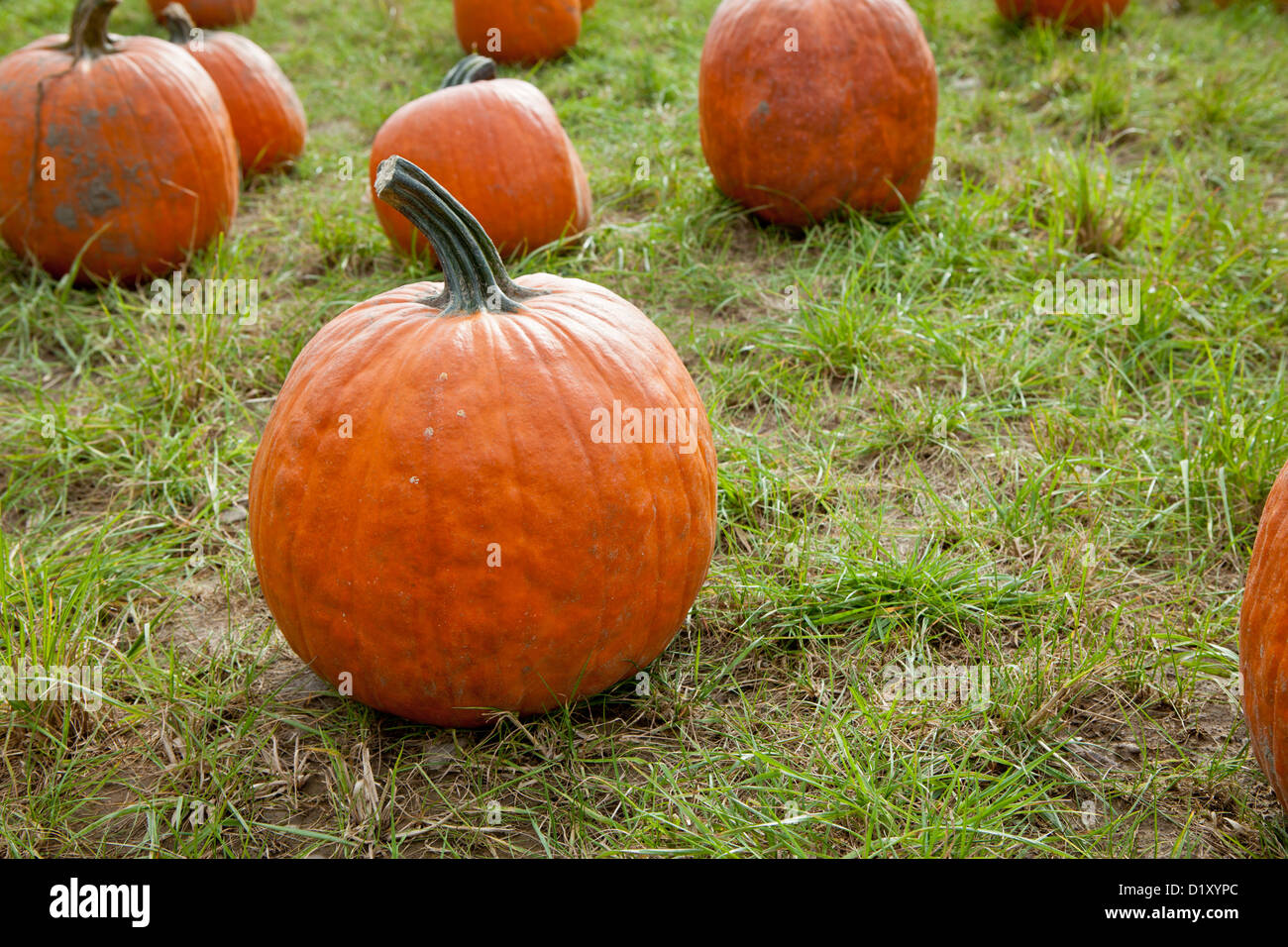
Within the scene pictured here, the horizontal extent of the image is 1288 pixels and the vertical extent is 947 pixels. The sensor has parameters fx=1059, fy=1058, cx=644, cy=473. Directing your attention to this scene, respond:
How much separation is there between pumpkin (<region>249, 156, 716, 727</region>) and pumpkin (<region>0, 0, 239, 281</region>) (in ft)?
7.11

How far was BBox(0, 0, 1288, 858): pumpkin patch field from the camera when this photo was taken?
6.48 feet

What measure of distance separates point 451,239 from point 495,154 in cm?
178

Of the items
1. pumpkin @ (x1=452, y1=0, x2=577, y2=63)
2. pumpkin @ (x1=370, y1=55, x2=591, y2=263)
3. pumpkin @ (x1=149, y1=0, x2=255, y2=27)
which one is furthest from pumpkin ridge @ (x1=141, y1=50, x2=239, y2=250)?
pumpkin @ (x1=149, y1=0, x2=255, y2=27)

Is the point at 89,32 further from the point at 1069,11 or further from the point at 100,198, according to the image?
→ the point at 1069,11

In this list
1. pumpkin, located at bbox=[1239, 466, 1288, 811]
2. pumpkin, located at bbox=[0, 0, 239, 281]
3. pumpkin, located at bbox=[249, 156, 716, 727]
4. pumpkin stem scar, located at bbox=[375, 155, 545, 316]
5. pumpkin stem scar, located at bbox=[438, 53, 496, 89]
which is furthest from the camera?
pumpkin stem scar, located at bbox=[438, 53, 496, 89]

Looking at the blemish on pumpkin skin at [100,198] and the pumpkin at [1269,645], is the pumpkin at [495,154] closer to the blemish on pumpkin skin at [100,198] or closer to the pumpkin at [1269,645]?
the blemish on pumpkin skin at [100,198]

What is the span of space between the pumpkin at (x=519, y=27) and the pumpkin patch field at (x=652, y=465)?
52.7 inches

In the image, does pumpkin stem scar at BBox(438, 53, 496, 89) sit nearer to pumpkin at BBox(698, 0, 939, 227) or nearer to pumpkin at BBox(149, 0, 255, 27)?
pumpkin at BBox(698, 0, 939, 227)

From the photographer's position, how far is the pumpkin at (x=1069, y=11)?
5.93 m

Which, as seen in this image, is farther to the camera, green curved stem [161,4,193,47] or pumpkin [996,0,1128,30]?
pumpkin [996,0,1128,30]

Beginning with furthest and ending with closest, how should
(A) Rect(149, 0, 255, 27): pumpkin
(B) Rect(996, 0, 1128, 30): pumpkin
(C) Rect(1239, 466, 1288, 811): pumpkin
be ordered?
(A) Rect(149, 0, 255, 27): pumpkin < (B) Rect(996, 0, 1128, 30): pumpkin < (C) Rect(1239, 466, 1288, 811): pumpkin

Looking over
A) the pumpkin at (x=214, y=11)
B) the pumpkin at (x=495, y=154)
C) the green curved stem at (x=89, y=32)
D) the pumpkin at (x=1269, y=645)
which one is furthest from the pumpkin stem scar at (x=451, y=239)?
the pumpkin at (x=214, y=11)

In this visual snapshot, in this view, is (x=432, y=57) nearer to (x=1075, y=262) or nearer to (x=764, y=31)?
(x=764, y=31)

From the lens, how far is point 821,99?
12.5ft
